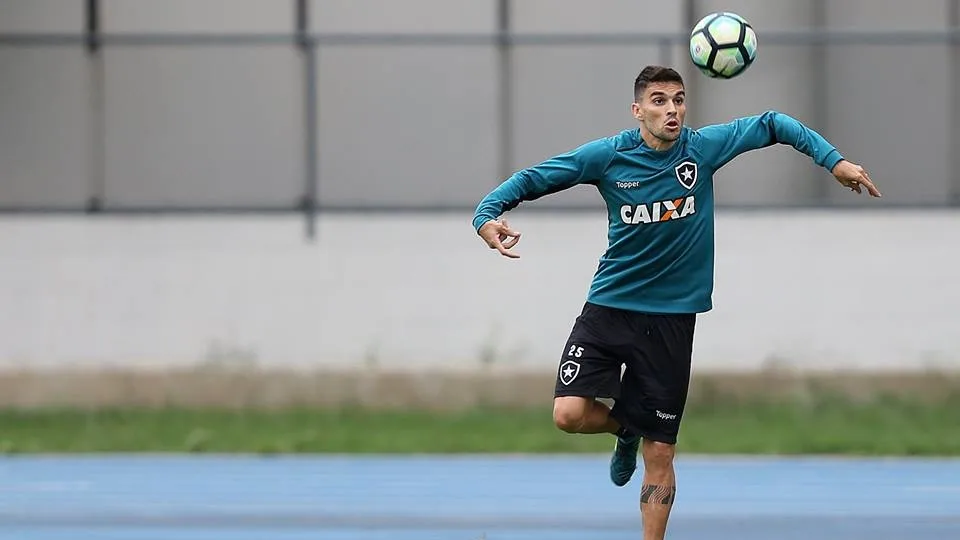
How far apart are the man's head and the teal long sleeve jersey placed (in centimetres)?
14

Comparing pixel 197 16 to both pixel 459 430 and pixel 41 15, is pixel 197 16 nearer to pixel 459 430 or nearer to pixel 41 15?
pixel 41 15

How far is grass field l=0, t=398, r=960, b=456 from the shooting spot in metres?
14.8

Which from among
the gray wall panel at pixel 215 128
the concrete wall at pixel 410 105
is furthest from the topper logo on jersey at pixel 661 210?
the gray wall panel at pixel 215 128

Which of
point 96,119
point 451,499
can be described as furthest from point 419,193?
point 451,499

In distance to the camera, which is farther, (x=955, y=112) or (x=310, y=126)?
(x=310, y=126)

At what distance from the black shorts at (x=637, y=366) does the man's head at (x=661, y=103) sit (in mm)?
850

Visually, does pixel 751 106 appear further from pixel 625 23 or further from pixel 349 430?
pixel 349 430

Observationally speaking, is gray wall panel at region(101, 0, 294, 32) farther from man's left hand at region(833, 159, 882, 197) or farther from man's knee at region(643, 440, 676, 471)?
man's left hand at region(833, 159, 882, 197)

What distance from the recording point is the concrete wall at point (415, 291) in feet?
56.7

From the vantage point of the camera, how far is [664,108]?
28.0ft

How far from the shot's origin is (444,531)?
1023 cm

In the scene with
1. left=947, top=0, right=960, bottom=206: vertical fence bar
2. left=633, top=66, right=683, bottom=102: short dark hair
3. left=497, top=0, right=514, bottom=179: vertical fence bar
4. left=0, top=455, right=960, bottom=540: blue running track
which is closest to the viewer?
left=633, top=66, right=683, bottom=102: short dark hair

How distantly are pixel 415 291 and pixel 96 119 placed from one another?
3430 millimetres

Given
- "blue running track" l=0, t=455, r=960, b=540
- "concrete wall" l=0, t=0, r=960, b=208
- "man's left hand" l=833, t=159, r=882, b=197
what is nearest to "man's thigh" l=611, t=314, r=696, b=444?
"man's left hand" l=833, t=159, r=882, b=197
